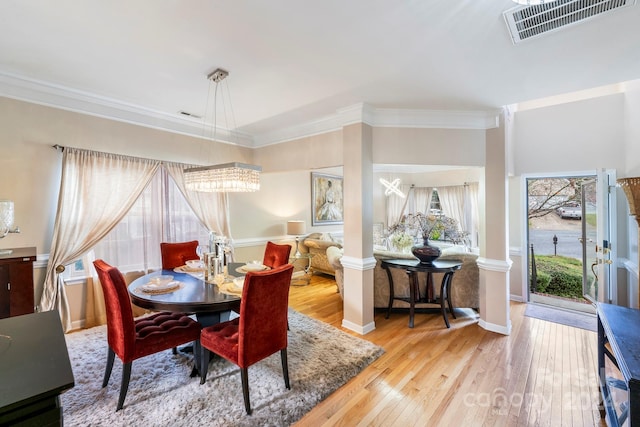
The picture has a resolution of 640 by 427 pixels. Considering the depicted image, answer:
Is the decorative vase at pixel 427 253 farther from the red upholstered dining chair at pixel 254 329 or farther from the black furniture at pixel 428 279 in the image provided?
the red upholstered dining chair at pixel 254 329

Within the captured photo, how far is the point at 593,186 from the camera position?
346cm

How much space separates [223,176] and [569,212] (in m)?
6.62

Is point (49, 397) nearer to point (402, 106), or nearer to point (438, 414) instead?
point (438, 414)

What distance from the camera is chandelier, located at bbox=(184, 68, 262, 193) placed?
267 centimetres

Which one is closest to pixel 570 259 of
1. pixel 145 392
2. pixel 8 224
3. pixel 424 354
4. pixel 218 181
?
pixel 424 354

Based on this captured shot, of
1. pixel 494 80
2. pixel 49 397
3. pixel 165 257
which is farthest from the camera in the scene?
pixel 165 257

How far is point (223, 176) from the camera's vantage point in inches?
108

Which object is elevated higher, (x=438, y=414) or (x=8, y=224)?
(x=8, y=224)

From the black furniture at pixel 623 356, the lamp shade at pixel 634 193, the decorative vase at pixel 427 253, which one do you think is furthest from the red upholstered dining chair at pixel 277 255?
Answer: the lamp shade at pixel 634 193

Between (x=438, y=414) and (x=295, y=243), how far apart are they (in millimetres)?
4150

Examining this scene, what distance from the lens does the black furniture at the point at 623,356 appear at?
119 centimetres

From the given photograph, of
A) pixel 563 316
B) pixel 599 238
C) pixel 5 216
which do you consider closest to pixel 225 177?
pixel 5 216

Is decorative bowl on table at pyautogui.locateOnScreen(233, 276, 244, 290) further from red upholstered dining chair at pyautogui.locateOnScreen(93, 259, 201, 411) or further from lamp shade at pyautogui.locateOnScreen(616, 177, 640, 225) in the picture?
lamp shade at pyautogui.locateOnScreen(616, 177, 640, 225)

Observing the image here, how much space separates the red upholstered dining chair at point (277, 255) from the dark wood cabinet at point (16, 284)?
2163mm
